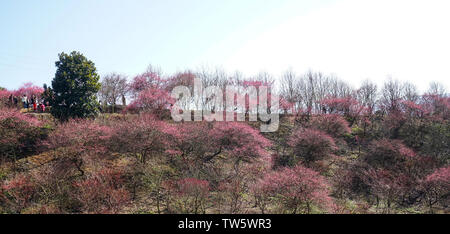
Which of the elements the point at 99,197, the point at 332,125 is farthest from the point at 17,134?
the point at 332,125

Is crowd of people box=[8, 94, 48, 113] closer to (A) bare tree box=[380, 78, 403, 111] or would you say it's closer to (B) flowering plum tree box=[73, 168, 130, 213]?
(B) flowering plum tree box=[73, 168, 130, 213]

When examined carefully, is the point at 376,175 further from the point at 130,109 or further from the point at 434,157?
the point at 130,109

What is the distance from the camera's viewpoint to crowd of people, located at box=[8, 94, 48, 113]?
55.9 ft

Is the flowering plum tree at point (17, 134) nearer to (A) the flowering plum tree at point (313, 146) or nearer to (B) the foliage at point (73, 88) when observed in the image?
(B) the foliage at point (73, 88)

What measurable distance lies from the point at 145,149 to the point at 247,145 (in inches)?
214

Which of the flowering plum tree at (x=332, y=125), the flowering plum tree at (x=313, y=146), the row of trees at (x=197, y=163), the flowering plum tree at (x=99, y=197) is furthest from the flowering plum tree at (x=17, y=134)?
the flowering plum tree at (x=332, y=125)

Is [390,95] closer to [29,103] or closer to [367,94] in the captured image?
[367,94]

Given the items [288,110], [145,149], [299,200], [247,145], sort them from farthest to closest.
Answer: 1. [288,110]
2. [247,145]
3. [145,149]
4. [299,200]

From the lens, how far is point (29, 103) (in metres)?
18.7

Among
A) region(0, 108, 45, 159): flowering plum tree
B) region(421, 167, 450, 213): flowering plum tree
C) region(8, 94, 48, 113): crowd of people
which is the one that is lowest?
region(421, 167, 450, 213): flowering plum tree

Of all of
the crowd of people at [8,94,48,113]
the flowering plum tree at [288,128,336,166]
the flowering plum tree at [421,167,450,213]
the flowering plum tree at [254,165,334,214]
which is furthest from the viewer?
the crowd of people at [8,94,48,113]

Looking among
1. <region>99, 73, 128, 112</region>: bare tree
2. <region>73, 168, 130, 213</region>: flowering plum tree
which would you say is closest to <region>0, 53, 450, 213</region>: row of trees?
<region>73, 168, 130, 213</region>: flowering plum tree

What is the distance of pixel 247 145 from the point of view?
1251cm

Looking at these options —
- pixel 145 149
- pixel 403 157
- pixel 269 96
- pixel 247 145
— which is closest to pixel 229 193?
pixel 247 145
